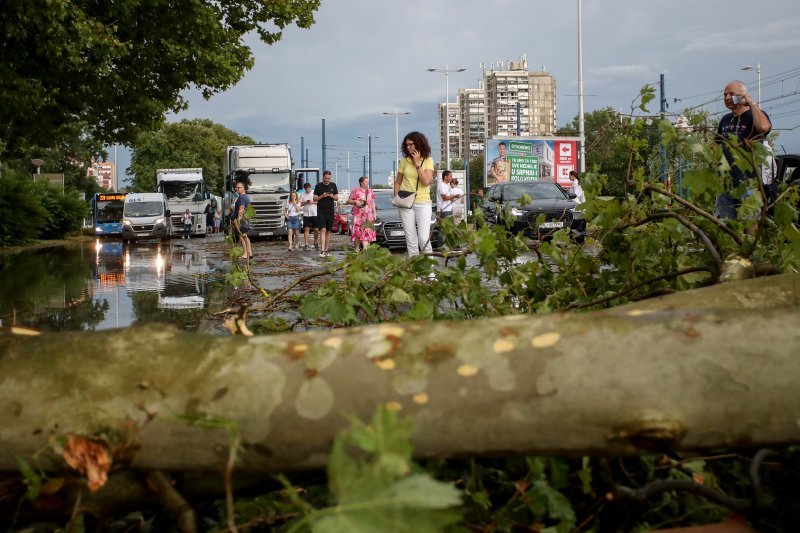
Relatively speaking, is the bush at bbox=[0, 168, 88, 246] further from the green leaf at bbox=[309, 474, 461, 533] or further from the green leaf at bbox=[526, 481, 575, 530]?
the green leaf at bbox=[309, 474, 461, 533]

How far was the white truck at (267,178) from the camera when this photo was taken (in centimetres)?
3331

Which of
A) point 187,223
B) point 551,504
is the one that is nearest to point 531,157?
point 187,223

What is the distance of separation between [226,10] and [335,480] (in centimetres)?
2382

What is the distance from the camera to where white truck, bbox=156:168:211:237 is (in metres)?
45.8

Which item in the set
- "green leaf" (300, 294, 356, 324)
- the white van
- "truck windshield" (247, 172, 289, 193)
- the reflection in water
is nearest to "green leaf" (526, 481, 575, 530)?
"green leaf" (300, 294, 356, 324)

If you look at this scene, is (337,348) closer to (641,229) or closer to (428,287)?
(428,287)

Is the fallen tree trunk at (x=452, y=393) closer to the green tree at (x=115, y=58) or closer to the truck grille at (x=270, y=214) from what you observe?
the green tree at (x=115, y=58)

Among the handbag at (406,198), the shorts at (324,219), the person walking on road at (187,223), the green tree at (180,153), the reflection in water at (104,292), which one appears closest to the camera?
the reflection in water at (104,292)

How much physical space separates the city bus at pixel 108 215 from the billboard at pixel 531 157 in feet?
71.8

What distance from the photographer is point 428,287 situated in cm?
415

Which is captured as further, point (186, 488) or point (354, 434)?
point (186, 488)

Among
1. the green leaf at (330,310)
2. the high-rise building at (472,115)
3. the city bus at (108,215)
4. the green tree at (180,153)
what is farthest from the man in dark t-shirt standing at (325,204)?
the high-rise building at (472,115)

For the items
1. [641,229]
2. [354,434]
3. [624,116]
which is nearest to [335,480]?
[354,434]

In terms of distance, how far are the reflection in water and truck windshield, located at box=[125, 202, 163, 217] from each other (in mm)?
19649
